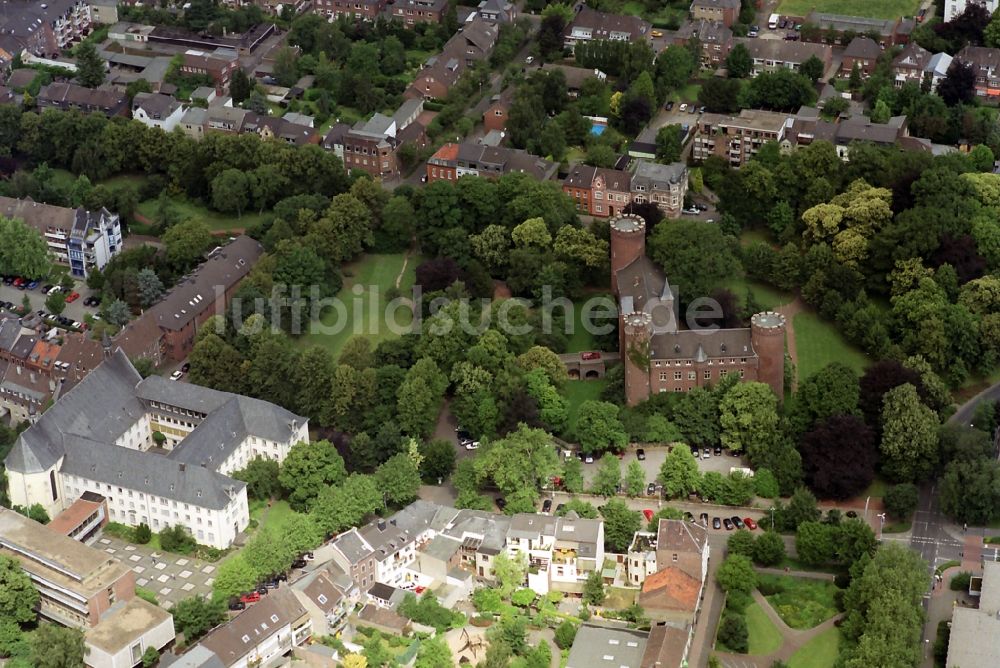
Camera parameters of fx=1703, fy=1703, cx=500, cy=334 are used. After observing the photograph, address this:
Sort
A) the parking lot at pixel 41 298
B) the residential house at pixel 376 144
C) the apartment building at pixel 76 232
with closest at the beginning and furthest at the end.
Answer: the parking lot at pixel 41 298 < the apartment building at pixel 76 232 < the residential house at pixel 376 144

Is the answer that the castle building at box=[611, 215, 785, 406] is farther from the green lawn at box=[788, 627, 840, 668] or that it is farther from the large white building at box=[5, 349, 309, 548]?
the large white building at box=[5, 349, 309, 548]

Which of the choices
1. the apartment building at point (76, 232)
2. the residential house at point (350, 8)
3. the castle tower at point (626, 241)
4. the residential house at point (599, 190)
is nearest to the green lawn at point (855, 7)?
the residential house at point (350, 8)

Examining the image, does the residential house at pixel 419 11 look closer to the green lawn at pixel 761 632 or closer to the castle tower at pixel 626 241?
the castle tower at pixel 626 241

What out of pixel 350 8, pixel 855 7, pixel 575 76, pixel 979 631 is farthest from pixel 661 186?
pixel 350 8

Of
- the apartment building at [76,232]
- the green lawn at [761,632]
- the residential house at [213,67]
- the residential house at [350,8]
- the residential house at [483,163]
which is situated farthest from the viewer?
the residential house at [350,8]

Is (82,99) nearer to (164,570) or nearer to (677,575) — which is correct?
(164,570)
